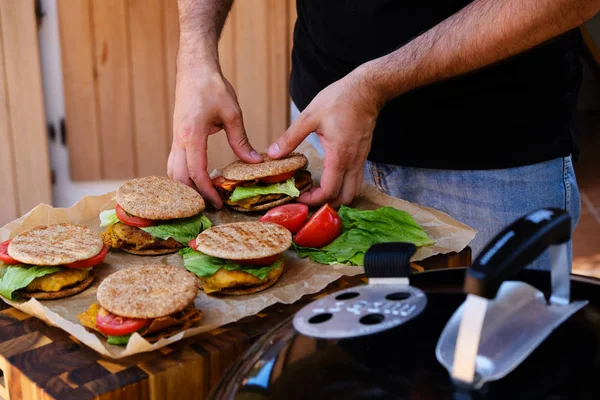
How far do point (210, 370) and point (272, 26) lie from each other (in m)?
3.64

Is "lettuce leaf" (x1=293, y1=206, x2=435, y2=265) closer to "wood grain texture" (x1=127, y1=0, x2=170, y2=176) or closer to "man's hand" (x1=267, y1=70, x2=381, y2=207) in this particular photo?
"man's hand" (x1=267, y1=70, x2=381, y2=207)

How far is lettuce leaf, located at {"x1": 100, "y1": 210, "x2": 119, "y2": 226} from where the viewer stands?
221cm

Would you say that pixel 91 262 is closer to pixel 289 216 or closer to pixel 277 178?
pixel 289 216

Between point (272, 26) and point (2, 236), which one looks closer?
point (2, 236)

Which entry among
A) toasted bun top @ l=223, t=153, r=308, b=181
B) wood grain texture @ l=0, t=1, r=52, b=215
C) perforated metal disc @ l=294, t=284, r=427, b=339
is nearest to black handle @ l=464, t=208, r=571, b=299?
perforated metal disc @ l=294, t=284, r=427, b=339

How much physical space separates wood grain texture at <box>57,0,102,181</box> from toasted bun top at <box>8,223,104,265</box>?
2826mm

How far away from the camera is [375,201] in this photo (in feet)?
7.98

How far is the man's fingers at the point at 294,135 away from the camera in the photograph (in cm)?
215

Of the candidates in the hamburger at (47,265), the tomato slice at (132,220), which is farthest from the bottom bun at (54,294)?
the tomato slice at (132,220)

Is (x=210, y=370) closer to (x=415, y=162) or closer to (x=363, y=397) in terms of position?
(x=363, y=397)

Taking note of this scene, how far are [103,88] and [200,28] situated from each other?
2.24 metres

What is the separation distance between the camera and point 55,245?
6.00 feet

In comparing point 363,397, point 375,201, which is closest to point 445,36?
point 375,201

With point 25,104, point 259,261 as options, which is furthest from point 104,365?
point 25,104
